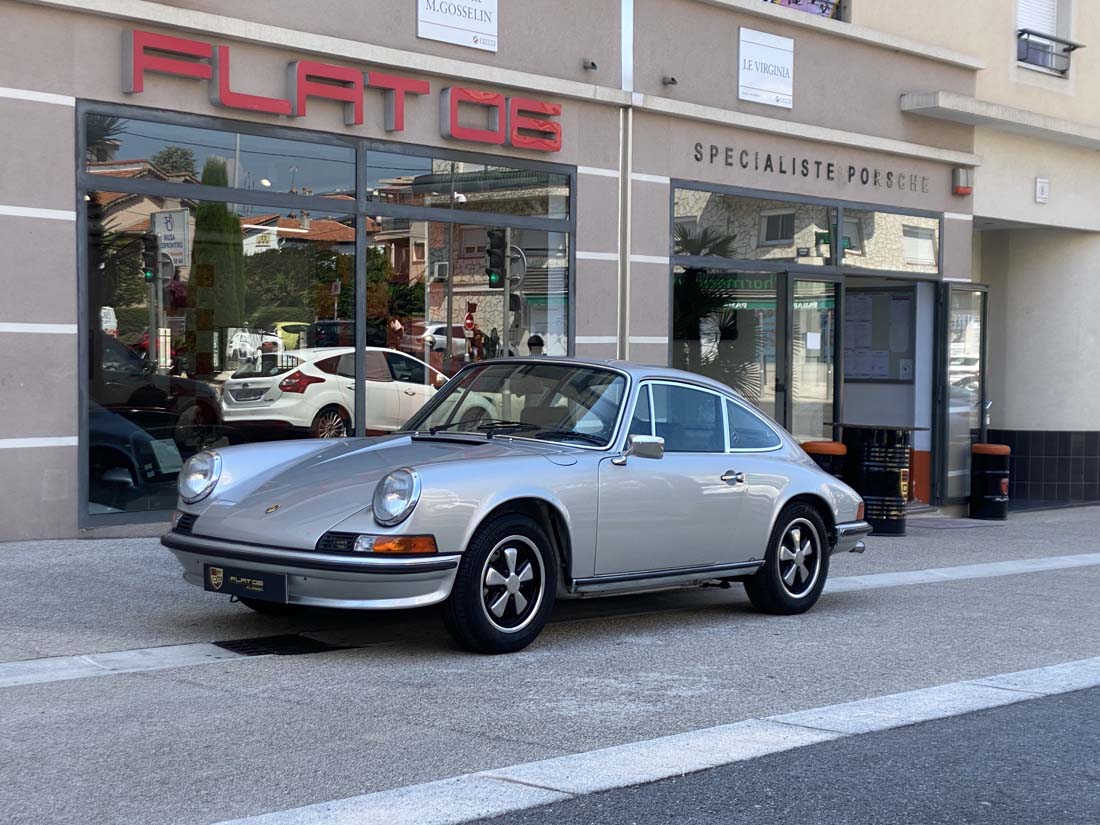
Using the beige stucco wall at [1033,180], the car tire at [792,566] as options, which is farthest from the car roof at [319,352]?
the beige stucco wall at [1033,180]

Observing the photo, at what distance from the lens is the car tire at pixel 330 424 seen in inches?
453

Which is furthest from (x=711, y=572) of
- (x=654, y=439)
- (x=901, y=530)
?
(x=901, y=530)

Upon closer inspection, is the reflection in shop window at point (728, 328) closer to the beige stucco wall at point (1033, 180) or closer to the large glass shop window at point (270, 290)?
the large glass shop window at point (270, 290)

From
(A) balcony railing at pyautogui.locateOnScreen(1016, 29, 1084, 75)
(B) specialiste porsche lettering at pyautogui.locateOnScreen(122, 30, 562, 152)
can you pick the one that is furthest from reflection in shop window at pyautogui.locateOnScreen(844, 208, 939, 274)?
(B) specialiste porsche lettering at pyautogui.locateOnScreen(122, 30, 562, 152)

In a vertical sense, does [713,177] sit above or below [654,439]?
above

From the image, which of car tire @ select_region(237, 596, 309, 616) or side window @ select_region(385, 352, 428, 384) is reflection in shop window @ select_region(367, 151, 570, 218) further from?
car tire @ select_region(237, 596, 309, 616)

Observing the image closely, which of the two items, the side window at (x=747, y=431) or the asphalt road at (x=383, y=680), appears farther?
the side window at (x=747, y=431)

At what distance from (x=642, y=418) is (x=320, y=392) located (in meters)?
4.47

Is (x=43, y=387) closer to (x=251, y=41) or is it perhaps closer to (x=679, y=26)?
(x=251, y=41)

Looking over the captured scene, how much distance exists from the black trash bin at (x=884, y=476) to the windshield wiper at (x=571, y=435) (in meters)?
6.99

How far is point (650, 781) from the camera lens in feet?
15.9

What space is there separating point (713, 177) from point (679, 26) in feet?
5.10

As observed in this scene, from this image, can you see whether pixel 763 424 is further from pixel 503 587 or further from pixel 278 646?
pixel 278 646

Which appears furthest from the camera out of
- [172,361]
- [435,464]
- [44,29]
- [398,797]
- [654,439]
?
[172,361]
